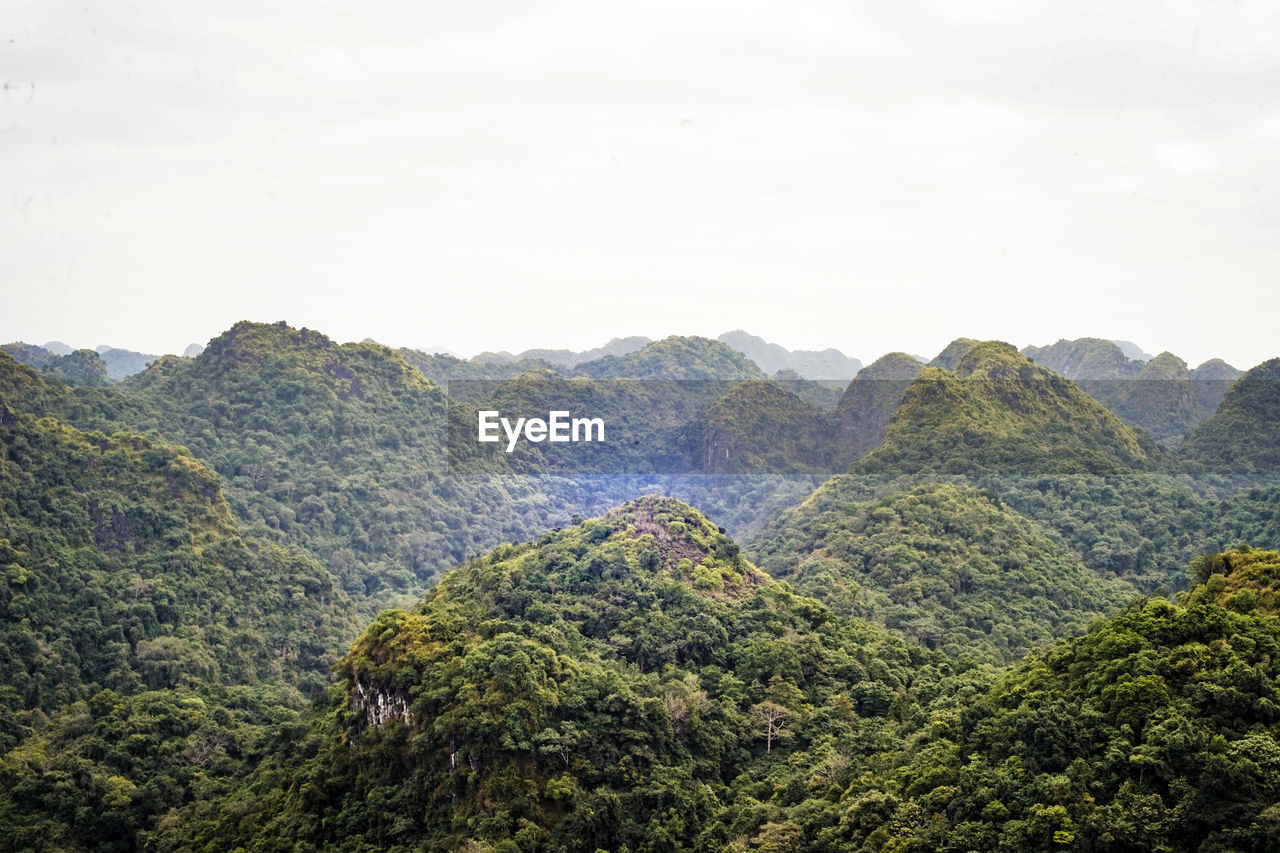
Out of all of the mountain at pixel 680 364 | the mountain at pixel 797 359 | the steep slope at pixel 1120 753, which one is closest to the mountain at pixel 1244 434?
the steep slope at pixel 1120 753

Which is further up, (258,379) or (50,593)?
(258,379)

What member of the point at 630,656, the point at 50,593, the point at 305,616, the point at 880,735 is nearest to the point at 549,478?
the point at 305,616

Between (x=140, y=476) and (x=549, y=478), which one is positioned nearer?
(x=140, y=476)

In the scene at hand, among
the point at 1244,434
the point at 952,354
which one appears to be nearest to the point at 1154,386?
the point at 952,354

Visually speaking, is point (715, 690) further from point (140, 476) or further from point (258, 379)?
point (258, 379)

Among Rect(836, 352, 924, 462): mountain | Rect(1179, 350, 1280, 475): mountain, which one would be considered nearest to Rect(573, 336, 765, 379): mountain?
Rect(836, 352, 924, 462): mountain

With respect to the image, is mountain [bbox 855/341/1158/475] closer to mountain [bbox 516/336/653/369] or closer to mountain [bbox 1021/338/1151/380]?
mountain [bbox 1021/338/1151/380]
